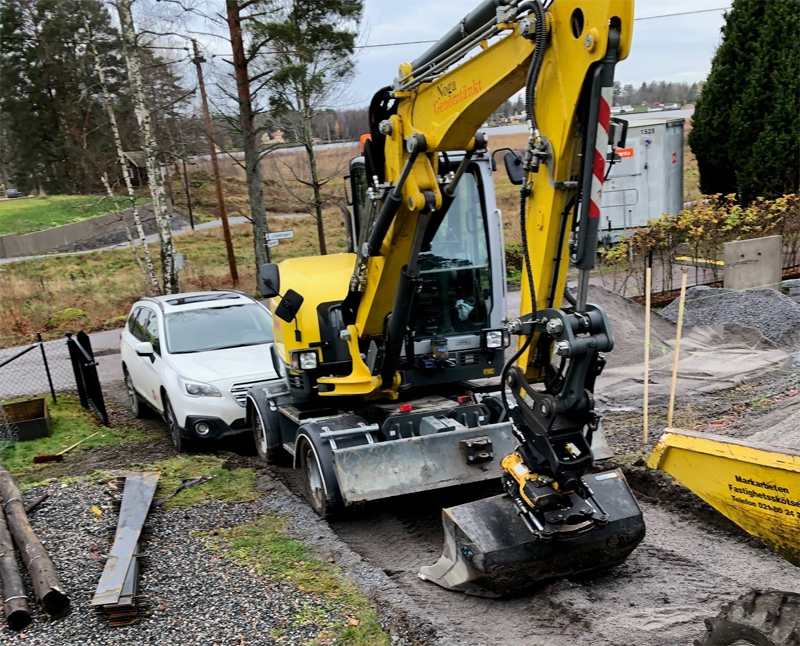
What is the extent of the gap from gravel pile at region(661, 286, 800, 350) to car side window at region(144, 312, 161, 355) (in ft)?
27.5

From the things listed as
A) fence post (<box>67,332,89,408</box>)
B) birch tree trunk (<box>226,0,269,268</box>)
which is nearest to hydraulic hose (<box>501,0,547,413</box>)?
fence post (<box>67,332,89,408</box>)

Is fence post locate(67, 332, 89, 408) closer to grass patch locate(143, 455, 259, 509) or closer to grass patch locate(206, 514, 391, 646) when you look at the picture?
grass patch locate(143, 455, 259, 509)

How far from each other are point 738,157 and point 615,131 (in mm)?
18996

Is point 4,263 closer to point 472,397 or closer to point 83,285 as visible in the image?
point 83,285

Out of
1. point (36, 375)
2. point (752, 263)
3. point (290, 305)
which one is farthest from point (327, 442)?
point (36, 375)

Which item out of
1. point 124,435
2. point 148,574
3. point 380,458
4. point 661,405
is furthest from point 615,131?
point 124,435

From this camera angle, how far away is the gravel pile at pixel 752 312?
1154 cm

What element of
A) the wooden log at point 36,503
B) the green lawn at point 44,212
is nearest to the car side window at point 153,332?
the wooden log at point 36,503

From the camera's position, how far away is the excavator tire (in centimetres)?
340

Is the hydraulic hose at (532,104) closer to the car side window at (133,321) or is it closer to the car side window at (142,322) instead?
the car side window at (142,322)

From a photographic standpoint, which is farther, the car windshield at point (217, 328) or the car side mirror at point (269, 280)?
the car windshield at point (217, 328)

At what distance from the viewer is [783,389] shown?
9.01m

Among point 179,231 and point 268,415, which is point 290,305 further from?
point 179,231

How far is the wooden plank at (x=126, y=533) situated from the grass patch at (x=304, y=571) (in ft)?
2.10
